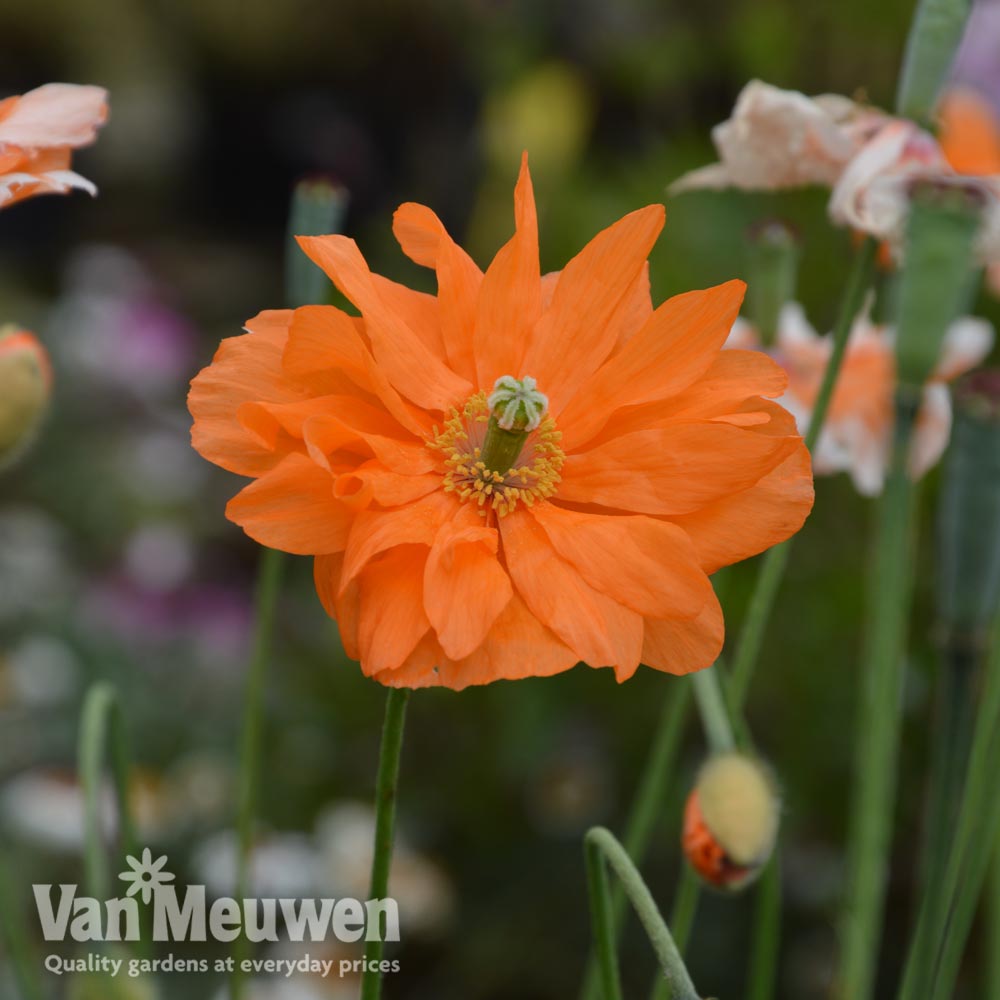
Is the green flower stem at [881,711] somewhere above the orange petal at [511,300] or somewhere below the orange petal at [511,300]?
below

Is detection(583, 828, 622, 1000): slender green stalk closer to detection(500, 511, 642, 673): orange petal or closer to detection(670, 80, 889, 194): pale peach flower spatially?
detection(500, 511, 642, 673): orange petal

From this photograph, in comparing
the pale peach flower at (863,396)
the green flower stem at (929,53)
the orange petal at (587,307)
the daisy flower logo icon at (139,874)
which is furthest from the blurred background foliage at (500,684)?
the daisy flower logo icon at (139,874)

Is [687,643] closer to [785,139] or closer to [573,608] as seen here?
[573,608]

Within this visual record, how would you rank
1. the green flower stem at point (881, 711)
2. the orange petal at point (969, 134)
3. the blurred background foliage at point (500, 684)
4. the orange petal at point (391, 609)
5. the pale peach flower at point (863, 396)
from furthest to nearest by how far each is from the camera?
the blurred background foliage at point (500, 684)
the orange petal at point (969, 134)
the pale peach flower at point (863, 396)
the green flower stem at point (881, 711)
the orange petal at point (391, 609)

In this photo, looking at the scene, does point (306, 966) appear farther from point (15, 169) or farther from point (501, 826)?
point (501, 826)

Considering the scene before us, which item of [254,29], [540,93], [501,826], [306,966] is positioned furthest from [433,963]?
[254,29]

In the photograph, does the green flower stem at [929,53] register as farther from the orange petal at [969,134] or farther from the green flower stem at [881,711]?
the orange petal at [969,134]

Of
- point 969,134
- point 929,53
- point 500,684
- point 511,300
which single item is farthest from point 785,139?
point 500,684
